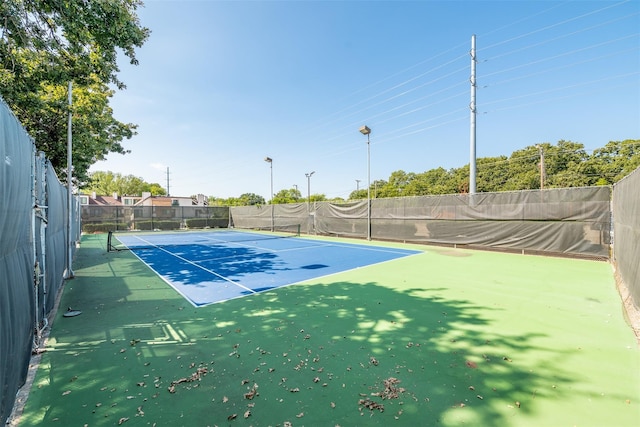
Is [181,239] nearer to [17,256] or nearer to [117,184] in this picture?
[17,256]

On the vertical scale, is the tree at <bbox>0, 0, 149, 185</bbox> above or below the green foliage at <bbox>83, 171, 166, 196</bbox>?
below

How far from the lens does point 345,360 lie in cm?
282

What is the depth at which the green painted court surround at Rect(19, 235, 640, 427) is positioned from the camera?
209 centimetres

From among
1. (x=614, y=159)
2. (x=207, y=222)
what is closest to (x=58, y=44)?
(x=207, y=222)

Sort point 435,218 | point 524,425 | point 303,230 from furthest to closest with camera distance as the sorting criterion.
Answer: point 303,230, point 435,218, point 524,425

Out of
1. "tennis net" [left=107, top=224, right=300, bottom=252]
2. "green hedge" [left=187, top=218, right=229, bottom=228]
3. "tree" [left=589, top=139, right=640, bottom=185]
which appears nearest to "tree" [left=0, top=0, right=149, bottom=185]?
"tennis net" [left=107, top=224, right=300, bottom=252]

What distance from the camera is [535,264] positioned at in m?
7.59

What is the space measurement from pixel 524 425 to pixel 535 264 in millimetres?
7135

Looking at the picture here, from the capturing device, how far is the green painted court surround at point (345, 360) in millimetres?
2090

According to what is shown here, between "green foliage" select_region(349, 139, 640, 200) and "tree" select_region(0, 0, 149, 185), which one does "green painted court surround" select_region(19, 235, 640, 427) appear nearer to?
"tree" select_region(0, 0, 149, 185)

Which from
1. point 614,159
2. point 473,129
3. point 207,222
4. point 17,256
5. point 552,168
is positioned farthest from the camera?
point 552,168

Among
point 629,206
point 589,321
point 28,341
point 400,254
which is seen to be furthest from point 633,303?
point 28,341

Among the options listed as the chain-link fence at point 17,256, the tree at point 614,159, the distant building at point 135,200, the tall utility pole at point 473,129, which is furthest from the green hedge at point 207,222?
the tree at point 614,159

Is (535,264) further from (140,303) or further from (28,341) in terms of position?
(28,341)
